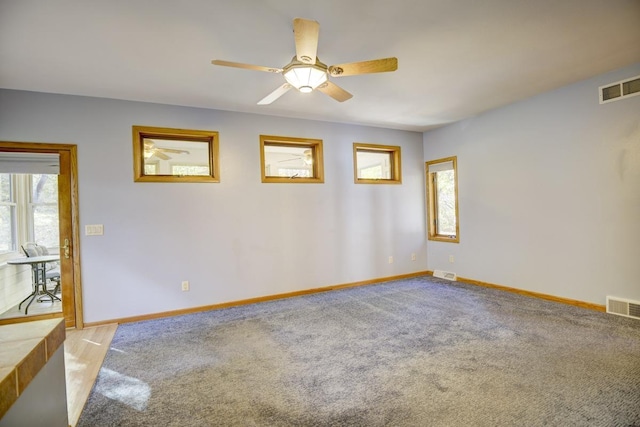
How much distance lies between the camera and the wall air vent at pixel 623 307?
3.27 meters

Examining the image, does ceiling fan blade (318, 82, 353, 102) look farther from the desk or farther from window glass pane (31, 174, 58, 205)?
the desk

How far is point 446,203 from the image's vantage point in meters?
5.68

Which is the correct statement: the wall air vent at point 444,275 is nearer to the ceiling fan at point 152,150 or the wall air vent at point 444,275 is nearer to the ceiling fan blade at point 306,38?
the ceiling fan blade at point 306,38

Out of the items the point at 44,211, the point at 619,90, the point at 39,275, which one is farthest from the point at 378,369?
the point at 39,275

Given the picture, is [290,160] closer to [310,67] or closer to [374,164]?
[374,164]

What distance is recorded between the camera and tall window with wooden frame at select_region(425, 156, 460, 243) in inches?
212

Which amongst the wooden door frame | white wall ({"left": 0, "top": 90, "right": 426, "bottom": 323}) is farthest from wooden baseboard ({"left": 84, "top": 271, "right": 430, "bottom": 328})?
the wooden door frame

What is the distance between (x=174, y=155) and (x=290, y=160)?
1.66 meters

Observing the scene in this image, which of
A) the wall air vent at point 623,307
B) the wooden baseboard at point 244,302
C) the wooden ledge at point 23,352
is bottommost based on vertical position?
the wooden baseboard at point 244,302

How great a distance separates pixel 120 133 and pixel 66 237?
4.39 ft

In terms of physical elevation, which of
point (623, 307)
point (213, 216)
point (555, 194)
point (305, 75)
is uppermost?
point (305, 75)

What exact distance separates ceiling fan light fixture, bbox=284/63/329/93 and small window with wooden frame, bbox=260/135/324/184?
6.73 feet

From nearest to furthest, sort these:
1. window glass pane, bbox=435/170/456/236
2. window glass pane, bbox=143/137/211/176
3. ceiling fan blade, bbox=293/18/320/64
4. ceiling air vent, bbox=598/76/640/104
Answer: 1. ceiling fan blade, bbox=293/18/320/64
2. ceiling air vent, bbox=598/76/640/104
3. window glass pane, bbox=143/137/211/176
4. window glass pane, bbox=435/170/456/236

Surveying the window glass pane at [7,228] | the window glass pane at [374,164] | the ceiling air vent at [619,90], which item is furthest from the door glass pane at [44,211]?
the ceiling air vent at [619,90]
